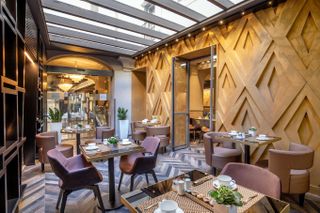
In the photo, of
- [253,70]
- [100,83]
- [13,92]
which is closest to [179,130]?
[253,70]

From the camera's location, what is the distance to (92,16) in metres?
4.33

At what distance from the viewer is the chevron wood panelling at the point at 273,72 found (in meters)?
3.34

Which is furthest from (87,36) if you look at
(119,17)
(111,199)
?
(111,199)

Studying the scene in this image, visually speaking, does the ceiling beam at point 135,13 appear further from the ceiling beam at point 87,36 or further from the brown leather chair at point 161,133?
the brown leather chair at point 161,133

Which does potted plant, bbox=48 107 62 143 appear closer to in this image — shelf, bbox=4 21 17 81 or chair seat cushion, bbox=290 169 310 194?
shelf, bbox=4 21 17 81

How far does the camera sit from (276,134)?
12.6ft

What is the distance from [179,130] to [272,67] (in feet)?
11.1

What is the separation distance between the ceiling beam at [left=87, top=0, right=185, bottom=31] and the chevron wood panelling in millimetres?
1075

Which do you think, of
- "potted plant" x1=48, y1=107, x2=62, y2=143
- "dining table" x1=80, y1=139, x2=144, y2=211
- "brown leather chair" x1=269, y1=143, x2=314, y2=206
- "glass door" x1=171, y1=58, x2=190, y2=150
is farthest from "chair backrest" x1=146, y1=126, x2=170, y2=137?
"brown leather chair" x1=269, y1=143, x2=314, y2=206

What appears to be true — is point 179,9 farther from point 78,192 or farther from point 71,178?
point 78,192

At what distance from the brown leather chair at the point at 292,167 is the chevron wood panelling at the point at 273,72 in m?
0.75

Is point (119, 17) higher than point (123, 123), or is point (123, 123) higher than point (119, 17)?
point (119, 17)

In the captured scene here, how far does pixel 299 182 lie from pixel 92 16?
16.3 ft

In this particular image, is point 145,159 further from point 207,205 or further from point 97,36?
point 97,36
